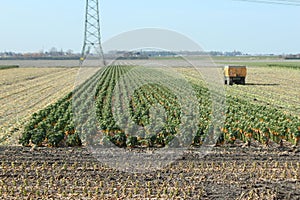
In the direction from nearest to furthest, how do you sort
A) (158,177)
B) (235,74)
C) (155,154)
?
(158,177), (155,154), (235,74)

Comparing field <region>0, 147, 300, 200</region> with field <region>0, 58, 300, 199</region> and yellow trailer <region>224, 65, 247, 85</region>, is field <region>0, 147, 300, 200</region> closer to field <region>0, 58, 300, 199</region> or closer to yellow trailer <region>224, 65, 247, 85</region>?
field <region>0, 58, 300, 199</region>

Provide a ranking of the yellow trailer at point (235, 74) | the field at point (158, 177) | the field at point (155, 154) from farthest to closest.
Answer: the yellow trailer at point (235, 74), the field at point (155, 154), the field at point (158, 177)

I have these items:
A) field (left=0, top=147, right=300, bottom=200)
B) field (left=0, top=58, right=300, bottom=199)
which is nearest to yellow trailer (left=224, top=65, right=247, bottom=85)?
field (left=0, top=58, right=300, bottom=199)

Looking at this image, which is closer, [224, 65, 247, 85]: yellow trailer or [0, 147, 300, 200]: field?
[0, 147, 300, 200]: field

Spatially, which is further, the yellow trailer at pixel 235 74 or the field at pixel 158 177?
the yellow trailer at pixel 235 74

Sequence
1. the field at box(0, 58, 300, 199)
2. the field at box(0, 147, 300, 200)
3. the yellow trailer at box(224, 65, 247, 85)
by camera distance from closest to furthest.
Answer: the field at box(0, 147, 300, 200)
the field at box(0, 58, 300, 199)
the yellow trailer at box(224, 65, 247, 85)

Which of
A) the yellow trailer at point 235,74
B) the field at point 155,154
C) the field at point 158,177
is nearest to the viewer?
the field at point 158,177

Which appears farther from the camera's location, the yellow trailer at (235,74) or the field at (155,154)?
the yellow trailer at (235,74)

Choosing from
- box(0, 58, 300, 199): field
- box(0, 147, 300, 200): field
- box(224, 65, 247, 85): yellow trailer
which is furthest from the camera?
box(224, 65, 247, 85): yellow trailer

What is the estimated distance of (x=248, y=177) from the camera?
33.9ft

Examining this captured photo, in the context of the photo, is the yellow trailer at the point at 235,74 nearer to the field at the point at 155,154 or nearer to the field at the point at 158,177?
the field at the point at 155,154

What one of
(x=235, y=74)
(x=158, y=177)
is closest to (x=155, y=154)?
(x=158, y=177)

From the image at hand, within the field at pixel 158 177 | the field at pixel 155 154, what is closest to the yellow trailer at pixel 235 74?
the field at pixel 155 154

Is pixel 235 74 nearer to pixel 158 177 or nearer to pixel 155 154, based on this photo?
pixel 155 154
